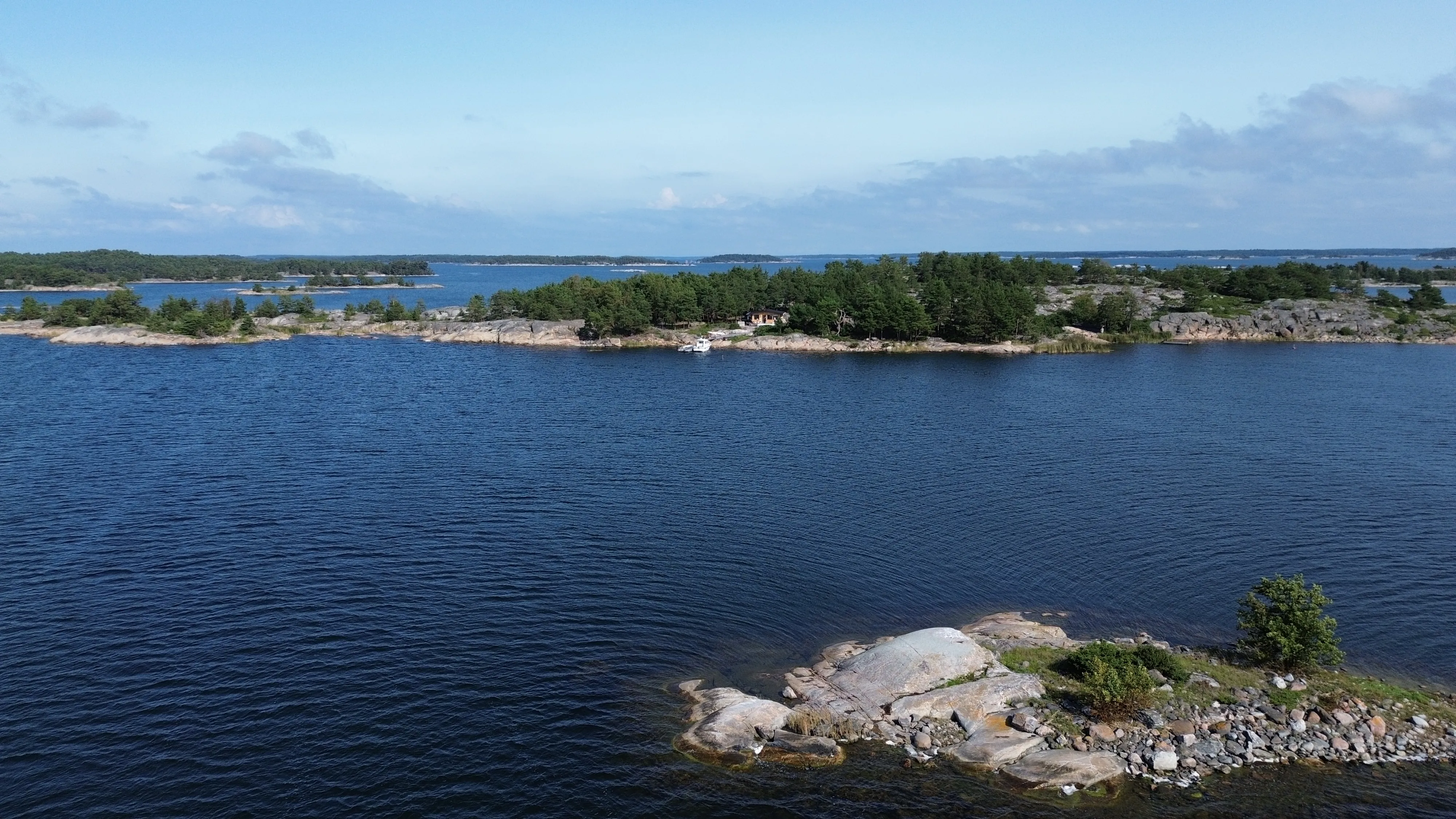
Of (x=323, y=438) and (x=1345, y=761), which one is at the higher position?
(x=323, y=438)

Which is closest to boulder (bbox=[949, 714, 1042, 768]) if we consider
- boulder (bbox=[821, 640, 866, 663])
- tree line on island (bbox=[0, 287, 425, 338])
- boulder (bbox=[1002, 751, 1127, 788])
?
boulder (bbox=[1002, 751, 1127, 788])

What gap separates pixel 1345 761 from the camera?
87.6 feet

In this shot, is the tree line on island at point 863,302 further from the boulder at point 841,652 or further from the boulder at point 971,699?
the boulder at point 971,699

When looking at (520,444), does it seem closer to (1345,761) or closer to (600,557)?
(600,557)

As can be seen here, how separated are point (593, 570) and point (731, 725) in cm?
1579

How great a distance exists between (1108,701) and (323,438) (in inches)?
2487

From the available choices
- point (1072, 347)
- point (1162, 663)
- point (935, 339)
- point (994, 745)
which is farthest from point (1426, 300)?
point (994, 745)

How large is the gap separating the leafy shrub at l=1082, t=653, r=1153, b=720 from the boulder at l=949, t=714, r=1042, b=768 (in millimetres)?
2723

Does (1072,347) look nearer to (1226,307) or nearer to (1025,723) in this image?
(1226,307)

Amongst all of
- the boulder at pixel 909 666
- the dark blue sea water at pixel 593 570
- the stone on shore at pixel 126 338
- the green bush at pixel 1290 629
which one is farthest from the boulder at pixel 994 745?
the stone on shore at pixel 126 338

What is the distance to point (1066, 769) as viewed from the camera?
26125 millimetres

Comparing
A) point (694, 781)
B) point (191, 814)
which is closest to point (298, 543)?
point (191, 814)

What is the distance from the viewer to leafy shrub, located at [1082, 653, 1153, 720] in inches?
1125

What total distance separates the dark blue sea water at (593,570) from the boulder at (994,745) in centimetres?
118
